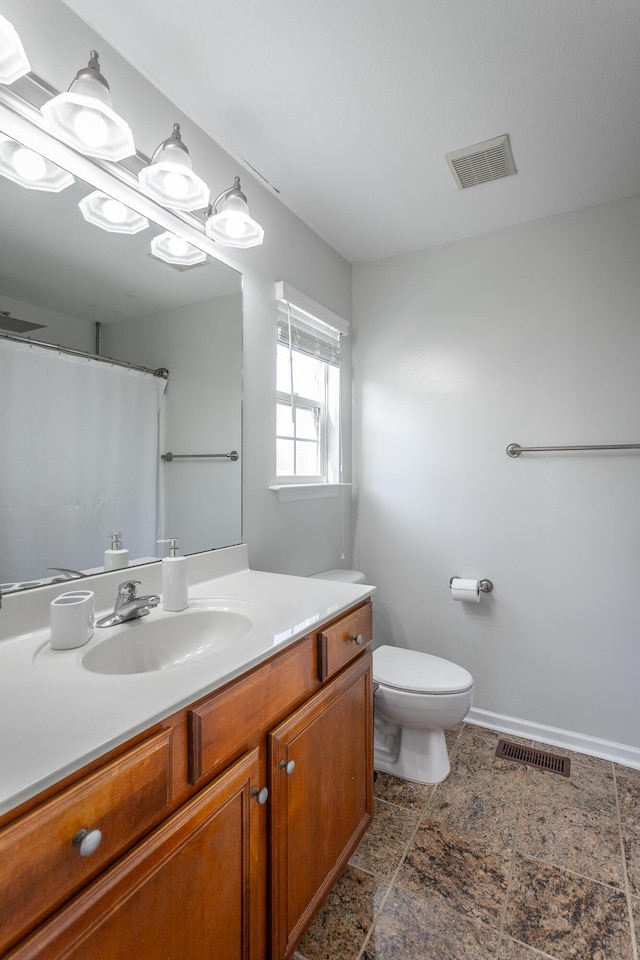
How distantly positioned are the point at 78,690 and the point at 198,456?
896mm

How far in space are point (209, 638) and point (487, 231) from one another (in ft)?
7.15

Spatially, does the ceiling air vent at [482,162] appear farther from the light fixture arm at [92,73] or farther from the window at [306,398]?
the light fixture arm at [92,73]

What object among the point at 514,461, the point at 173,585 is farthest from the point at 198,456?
the point at 514,461

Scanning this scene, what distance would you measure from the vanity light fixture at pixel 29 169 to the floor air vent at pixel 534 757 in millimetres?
2522

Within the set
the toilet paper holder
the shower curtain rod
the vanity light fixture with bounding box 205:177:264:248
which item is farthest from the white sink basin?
the toilet paper holder

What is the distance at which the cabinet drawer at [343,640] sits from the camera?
1.18 metres

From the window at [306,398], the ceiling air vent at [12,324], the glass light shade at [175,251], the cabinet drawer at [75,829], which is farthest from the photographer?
the window at [306,398]

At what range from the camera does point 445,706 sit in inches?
66.4

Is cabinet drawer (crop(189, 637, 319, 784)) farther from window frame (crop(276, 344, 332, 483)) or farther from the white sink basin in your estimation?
window frame (crop(276, 344, 332, 483))

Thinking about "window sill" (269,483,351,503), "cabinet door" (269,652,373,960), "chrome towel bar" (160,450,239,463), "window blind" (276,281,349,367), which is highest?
"window blind" (276,281,349,367)

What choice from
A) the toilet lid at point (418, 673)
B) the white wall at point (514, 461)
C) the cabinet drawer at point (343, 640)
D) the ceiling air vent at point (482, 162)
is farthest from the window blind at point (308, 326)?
the toilet lid at point (418, 673)

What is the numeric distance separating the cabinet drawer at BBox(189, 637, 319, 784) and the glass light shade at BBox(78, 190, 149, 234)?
1230mm

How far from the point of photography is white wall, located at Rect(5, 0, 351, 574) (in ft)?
3.67

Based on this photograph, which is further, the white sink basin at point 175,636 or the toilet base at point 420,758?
the toilet base at point 420,758
